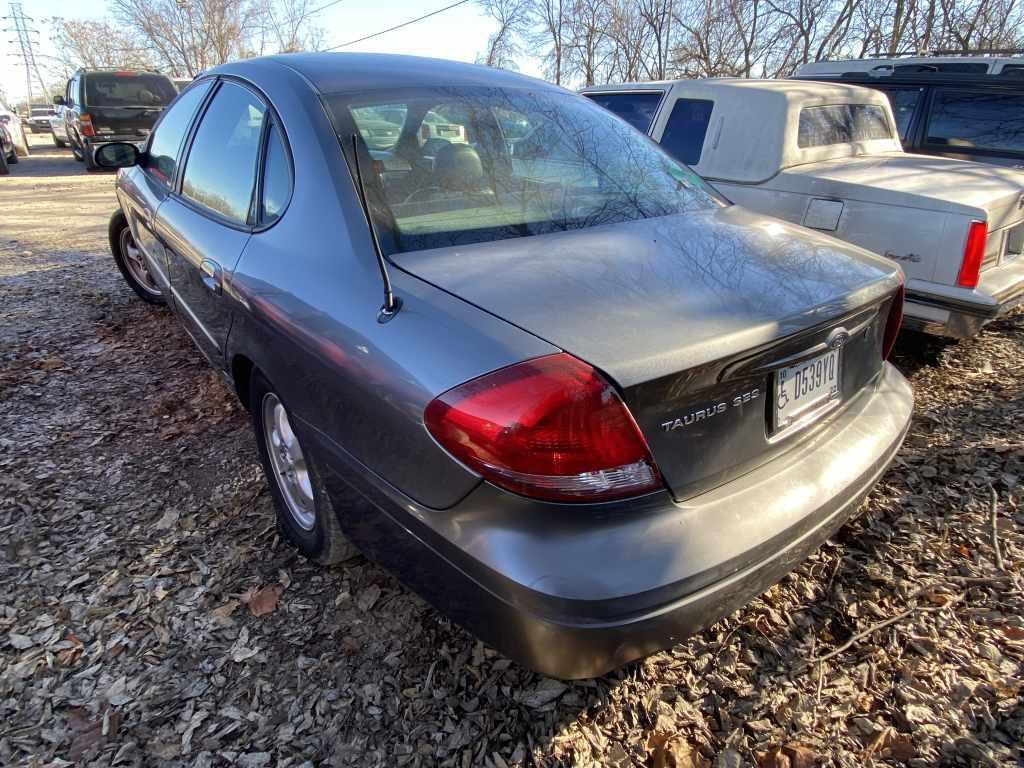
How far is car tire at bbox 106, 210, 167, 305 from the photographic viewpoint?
4898 mm

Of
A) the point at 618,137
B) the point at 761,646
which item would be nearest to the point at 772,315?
the point at 761,646

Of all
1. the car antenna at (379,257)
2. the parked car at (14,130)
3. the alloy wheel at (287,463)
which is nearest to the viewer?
the car antenna at (379,257)

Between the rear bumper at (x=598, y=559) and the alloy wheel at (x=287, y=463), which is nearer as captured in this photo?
the rear bumper at (x=598, y=559)

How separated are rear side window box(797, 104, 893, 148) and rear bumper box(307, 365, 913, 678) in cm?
330

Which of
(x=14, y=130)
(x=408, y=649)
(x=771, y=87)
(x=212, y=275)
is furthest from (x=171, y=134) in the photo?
(x=14, y=130)

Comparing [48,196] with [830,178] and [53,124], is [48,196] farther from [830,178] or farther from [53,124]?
[830,178]

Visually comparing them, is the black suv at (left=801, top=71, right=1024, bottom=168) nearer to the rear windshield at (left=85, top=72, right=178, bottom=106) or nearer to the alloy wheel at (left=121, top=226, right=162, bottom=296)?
the alloy wheel at (left=121, top=226, right=162, bottom=296)

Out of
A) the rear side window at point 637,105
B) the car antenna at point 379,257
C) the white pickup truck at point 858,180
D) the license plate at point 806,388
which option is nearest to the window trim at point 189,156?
the car antenna at point 379,257

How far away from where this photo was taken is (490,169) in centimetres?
214

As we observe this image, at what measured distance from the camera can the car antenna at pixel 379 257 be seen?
62.8 inches

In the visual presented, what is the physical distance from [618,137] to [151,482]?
98.0 inches

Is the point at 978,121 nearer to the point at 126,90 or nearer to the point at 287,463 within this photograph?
the point at 287,463

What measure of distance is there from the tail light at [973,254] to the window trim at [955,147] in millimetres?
2478

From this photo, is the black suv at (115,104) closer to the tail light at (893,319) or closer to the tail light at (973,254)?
the tail light at (973,254)
